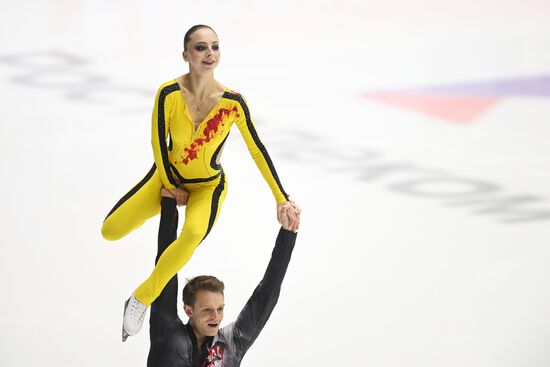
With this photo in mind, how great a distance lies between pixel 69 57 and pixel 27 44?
46 cm

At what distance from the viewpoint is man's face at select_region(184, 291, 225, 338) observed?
12.6ft

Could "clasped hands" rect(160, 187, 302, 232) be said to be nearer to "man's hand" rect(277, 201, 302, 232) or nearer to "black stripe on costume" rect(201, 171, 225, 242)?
"man's hand" rect(277, 201, 302, 232)

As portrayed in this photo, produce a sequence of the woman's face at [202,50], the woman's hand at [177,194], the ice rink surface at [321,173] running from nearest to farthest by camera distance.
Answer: the woman's face at [202,50]
the woman's hand at [177,194]
the ice rink surface at [321,173]

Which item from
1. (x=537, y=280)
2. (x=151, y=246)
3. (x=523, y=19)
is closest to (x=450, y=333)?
(x=537, y=280)

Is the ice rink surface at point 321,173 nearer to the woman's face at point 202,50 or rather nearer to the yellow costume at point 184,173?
the yellow costume at point 184,173

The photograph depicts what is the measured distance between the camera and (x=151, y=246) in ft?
19.1

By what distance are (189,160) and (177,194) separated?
0.49ft

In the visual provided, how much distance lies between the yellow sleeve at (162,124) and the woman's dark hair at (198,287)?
428 mm

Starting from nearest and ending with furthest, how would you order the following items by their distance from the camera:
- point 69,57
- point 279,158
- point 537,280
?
point 537,280, point 279,158, point 69,57

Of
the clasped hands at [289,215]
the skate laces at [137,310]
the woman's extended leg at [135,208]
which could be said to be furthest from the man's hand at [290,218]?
the skate laces at [137,310]

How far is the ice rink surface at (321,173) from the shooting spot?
5008mm

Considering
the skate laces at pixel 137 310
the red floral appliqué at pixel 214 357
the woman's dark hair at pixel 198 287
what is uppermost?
the woman's dark hair at pixel 198 287

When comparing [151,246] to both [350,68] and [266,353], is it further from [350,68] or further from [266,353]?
[350,68]

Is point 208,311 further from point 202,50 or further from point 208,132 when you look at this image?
point 202,50
